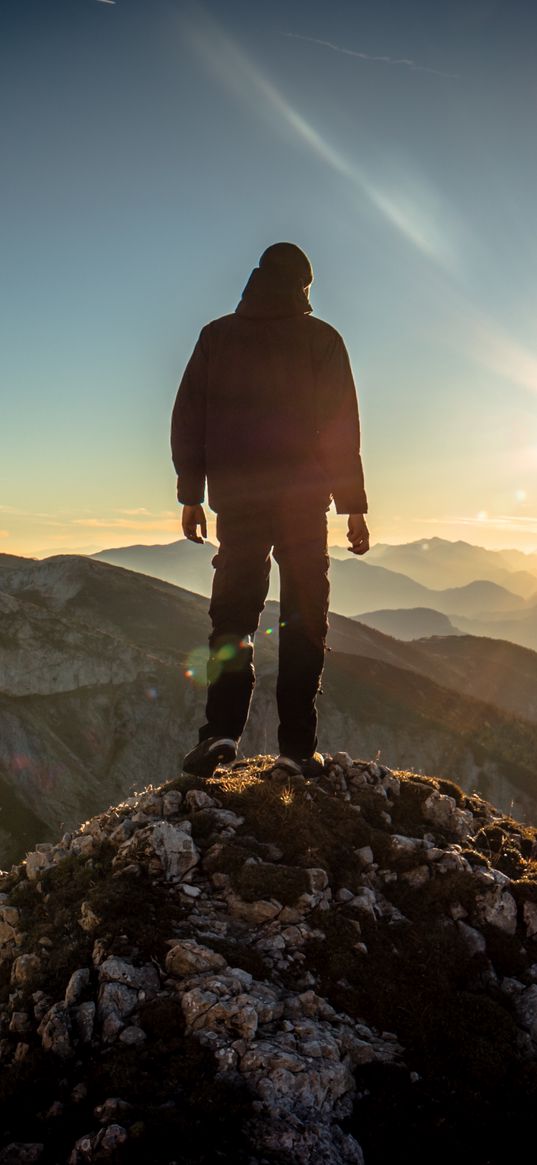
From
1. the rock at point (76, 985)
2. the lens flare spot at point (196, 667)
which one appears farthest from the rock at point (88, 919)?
the lens flare spot at point (196, 667)

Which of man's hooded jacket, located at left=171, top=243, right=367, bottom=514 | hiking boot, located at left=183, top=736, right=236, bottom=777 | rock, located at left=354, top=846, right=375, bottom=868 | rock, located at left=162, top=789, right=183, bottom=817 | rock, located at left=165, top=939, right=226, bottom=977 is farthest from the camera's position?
hiking boot, located at left=183, top=736, right=236, bottom=777

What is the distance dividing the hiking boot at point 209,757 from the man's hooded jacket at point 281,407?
2.23m

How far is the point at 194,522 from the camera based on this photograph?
6.80m

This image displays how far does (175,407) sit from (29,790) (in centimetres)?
2858

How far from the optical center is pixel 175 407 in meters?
6.56

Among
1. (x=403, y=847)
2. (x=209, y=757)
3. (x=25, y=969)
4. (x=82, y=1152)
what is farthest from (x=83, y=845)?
(x=82, y=1152)

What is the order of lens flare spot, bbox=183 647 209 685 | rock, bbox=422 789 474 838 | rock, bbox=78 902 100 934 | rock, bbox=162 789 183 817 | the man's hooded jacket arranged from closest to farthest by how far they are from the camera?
rock, bbox=78 902 100 934 → rock, bbox=162 789 183 817 → the man's hooded jacket → rock, bbox=422 789 474 838 → lens flare spot, bbox=183 647 209 685

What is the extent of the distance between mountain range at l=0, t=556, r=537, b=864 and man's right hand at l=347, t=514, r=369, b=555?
24.2 meters

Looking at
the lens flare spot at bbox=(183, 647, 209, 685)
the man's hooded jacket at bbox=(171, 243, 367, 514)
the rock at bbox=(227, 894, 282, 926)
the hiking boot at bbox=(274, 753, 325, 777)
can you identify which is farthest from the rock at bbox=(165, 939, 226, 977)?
the lens flare spot at bbox=(183, 647, 209, 685)

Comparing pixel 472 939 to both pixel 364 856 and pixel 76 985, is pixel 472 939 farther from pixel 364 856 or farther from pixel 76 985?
pixel 76 985

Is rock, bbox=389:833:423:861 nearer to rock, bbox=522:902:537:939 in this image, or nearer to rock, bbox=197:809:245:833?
rock, bbox=522:902:537:939

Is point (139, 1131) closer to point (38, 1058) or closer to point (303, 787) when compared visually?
point (38, 1058)

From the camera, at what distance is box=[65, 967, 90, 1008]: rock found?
149 inches

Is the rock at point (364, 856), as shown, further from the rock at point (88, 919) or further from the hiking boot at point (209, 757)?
the rock at point (88, 919)
